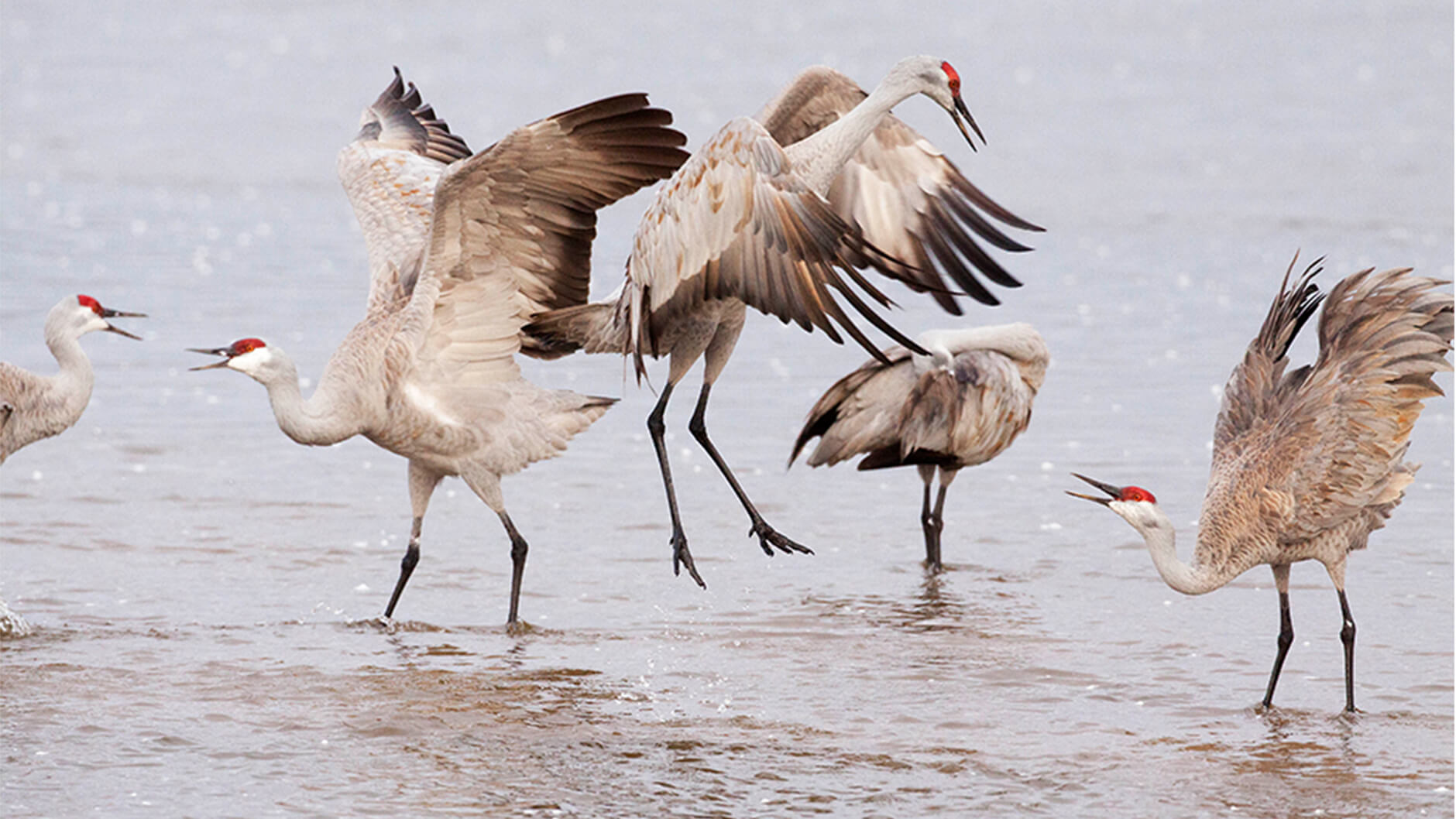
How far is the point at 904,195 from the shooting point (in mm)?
8008

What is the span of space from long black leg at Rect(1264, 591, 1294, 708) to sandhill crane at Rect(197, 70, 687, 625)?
8.10 ft

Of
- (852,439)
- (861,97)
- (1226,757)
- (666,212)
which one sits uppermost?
(861,97)

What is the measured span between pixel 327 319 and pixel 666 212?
727 centimetres

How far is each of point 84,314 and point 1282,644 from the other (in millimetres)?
4448

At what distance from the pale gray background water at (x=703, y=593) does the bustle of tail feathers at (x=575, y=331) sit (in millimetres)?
958

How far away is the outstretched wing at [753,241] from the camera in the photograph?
6187mm

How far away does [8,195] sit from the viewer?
18.7 m

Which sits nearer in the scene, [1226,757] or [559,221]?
[1226,757]

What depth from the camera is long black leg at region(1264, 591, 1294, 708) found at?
6594 mm

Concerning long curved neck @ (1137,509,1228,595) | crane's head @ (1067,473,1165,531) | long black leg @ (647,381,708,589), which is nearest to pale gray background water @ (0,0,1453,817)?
long black leg @ (647,381,708,589)

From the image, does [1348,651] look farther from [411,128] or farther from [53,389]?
[411,128]

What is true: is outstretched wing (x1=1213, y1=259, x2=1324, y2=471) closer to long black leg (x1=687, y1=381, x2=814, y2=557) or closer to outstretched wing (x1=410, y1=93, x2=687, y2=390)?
long black leg (x1=687, y1=381, x2=814, y2=557)

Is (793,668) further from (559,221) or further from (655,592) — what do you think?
(559,221)

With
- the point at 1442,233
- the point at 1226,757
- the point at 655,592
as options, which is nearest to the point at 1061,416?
the point at 655,592
